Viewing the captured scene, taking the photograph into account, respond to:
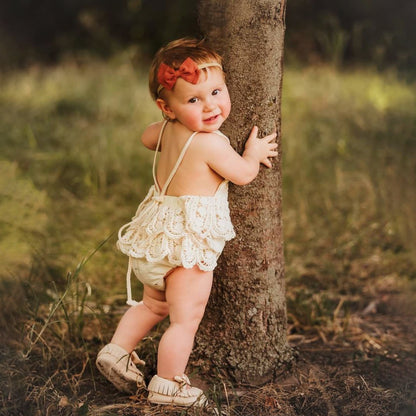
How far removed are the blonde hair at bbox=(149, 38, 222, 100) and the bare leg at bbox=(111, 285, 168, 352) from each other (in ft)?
2.40

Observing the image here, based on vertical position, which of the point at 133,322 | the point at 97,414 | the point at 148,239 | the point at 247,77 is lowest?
the point at 97,414

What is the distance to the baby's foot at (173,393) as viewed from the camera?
2100 mm

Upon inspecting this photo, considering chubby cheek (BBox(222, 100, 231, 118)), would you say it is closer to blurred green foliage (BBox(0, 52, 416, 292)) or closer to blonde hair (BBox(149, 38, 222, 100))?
blonde hair (BBox(149, 38, 222, 100))

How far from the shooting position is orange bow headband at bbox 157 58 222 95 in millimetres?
1961

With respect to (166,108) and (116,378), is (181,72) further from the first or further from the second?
(116,378)

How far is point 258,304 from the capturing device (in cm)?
231

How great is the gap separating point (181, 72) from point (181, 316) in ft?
2.61

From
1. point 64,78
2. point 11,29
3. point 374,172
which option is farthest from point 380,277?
point 11,29

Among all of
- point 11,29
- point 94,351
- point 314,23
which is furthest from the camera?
point 11,29

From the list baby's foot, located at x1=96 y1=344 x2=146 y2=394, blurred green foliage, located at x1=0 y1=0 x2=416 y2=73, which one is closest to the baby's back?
baby's foot, located at x1=96 y1=344 x2=146 y2=394

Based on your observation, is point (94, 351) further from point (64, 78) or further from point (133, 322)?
point (64, 78)

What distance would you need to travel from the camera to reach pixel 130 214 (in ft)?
13.8

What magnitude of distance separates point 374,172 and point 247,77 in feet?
7.83

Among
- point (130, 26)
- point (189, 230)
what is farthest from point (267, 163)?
point (130, 26)
